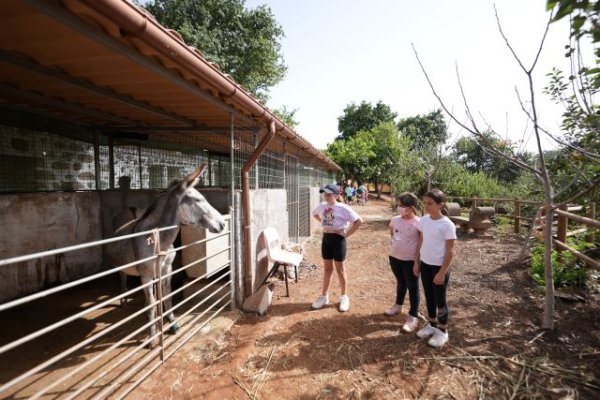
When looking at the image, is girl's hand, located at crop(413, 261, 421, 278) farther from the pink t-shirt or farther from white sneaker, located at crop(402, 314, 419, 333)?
white sneaker, located at crop(402, 314, 419, 333)

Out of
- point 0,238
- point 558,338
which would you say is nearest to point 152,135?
point 0,238

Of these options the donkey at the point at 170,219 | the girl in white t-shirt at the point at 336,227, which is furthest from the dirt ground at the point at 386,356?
the donkey at the point at 170,219

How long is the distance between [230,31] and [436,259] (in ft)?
67.2

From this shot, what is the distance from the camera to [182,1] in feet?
58.6

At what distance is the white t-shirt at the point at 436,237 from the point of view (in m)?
3.23

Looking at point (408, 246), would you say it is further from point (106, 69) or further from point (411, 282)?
point (106, 69)

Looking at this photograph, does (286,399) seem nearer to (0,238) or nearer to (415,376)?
(415,376)

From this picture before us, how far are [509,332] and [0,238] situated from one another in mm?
7000

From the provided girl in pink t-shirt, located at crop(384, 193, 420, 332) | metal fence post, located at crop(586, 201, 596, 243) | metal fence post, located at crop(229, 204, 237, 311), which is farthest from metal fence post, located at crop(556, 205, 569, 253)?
metal fence post, located at crop(229, 204, 237, 311)

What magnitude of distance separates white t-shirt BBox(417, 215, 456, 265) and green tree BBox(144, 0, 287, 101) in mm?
17147

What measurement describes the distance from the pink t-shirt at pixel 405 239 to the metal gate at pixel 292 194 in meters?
4.05

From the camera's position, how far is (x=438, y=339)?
340 centimetres

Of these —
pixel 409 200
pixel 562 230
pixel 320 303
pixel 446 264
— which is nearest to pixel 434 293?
pixel 446 264

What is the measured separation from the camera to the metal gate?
7.78 meters
